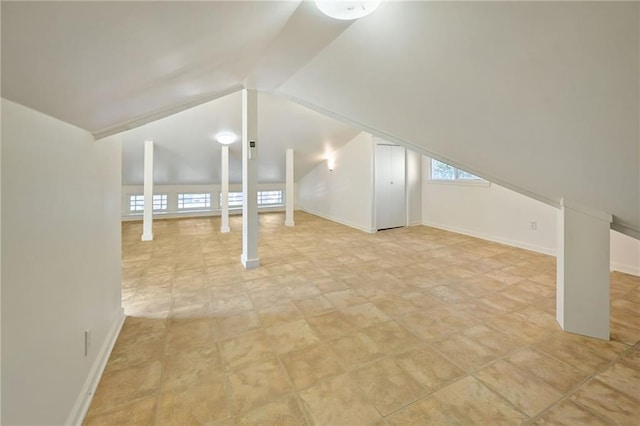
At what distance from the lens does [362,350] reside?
177 cm

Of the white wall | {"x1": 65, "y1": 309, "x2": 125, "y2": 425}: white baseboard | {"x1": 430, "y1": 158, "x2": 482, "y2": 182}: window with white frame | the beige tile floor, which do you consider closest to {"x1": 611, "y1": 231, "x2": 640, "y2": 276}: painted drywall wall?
the white wall

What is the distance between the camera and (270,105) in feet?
14.9

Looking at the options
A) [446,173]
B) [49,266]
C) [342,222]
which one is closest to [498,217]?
[446,173]

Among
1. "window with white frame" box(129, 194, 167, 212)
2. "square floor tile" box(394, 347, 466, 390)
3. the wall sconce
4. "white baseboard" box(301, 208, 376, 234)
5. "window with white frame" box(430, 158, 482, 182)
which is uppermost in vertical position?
the wall sconce

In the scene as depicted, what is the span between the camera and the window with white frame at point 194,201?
7480mm

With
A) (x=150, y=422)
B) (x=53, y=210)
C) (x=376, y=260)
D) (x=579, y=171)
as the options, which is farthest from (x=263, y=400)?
(x=376, y=260)

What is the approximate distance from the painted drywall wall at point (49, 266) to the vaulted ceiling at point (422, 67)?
0.46 ft

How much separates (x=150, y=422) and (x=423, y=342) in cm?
161

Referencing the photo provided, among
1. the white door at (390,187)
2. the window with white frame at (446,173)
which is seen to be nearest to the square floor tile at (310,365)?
the white door at (390,187)

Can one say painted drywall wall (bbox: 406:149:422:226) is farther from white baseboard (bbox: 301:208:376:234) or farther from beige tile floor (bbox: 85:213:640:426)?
beige tile floor (bbox: 85:213:640:426)

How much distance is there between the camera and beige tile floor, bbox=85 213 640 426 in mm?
1321

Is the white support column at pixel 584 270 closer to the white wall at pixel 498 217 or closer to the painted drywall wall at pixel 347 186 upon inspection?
the white wall at pixel 498 217

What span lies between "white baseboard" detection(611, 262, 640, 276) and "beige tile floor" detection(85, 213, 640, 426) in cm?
14

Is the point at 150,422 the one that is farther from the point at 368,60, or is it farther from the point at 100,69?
the point at 368,60
